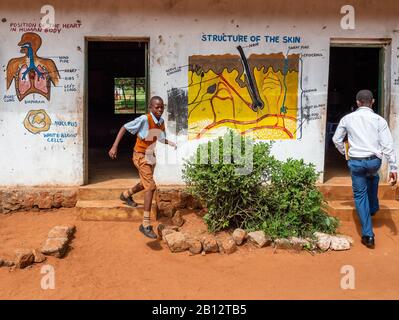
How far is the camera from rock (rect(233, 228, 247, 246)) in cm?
524

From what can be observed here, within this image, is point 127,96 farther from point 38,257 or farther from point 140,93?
point 38,257

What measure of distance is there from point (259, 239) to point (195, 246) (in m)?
0.75

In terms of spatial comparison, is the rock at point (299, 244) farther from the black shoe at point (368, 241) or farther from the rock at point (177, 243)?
the rock at point (177, 243)

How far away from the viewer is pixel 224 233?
5.52m

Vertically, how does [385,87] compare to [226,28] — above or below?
below

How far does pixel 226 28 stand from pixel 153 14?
1.03 m

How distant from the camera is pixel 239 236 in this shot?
5238mm

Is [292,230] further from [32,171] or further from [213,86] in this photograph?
[32,171]

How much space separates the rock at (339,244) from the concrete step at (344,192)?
1.22 m

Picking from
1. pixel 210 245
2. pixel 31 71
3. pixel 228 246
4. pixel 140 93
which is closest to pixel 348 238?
pixel 228 246

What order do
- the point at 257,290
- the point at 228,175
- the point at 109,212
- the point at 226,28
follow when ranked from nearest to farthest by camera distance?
the point at 257,290 → the point at 228,175 → the point at 109,212 → the point at 226,28

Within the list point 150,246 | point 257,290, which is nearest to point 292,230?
point 257,290

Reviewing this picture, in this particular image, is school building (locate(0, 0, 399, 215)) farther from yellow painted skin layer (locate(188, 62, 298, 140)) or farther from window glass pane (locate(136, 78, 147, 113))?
window glass pane (locate(136, 78, 147, 113))

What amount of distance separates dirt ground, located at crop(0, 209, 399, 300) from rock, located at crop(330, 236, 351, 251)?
7cm
